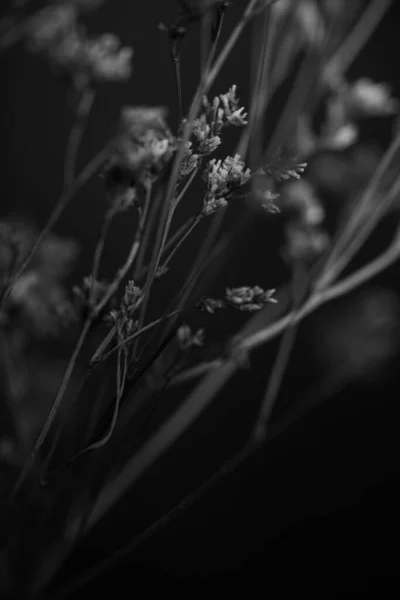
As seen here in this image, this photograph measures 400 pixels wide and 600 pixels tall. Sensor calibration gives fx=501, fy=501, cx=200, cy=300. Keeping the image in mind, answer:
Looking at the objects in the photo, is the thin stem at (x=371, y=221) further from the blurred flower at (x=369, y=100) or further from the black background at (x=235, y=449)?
the black background at (x=235, y=449)

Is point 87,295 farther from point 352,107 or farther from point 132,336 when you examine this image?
point 352,107

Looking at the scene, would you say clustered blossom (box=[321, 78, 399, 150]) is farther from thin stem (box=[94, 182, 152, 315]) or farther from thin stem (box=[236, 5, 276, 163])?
thin stem (box=[94, 182, 152, 315])

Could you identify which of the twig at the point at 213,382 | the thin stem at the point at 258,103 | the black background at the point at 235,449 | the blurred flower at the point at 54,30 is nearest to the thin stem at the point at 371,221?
the twig at the point at 213,382

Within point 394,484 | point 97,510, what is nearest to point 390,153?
point 97,510

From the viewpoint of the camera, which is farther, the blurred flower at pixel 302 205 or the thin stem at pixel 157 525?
the blurred flower at pixel 302 205

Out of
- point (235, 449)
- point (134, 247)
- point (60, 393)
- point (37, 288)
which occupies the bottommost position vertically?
point (235, 449)

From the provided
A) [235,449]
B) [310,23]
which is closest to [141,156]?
[310,23]

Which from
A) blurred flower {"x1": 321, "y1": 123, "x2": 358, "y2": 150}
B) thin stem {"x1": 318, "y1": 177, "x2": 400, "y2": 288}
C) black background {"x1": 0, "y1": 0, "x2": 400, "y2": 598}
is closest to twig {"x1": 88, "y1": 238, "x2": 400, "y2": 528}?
thin stem {"x1": 318, "y1": 177, "x2": 400, "y2": 288}
